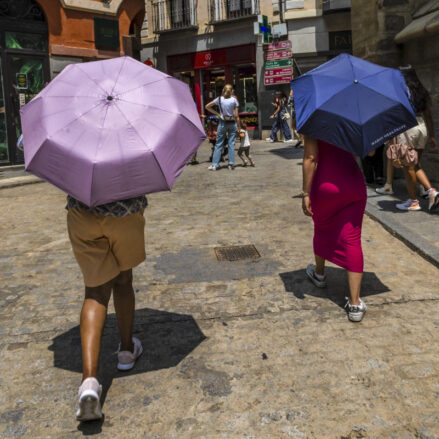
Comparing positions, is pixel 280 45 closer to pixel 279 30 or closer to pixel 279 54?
pixel 279 54

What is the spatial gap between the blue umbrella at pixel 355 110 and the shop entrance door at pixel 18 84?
37.0ft

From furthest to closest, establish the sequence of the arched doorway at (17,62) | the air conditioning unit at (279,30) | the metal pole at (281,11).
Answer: the metal pole at (281,11) → the air conditioning unit at (279,30) → the arched doorway at (17,62)

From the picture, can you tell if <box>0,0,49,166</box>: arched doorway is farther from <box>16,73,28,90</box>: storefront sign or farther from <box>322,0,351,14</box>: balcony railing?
<box>322,0,351,14</box>: balcony railing

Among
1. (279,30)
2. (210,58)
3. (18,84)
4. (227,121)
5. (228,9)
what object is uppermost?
(228,9)

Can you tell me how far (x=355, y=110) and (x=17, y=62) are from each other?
39.5ft

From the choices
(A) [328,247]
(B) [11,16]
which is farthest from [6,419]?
(B) [11,16]

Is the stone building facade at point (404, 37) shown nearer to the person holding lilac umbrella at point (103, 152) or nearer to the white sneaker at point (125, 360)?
the person holding lilac umbrella at point (103, 152)

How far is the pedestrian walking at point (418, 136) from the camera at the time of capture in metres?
6.48

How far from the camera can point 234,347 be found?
3512 millimetres

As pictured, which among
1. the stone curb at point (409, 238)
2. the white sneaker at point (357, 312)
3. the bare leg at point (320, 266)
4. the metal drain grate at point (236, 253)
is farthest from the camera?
the metal drain grate at point (236, 253)

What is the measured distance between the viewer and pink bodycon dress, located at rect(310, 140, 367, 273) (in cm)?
398

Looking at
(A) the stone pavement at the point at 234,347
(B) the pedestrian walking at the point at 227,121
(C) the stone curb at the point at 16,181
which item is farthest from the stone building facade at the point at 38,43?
(A) the stone pavement at the point at 234,347

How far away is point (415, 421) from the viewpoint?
2.63 metres

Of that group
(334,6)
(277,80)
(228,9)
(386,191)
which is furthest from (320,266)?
(228,9)
